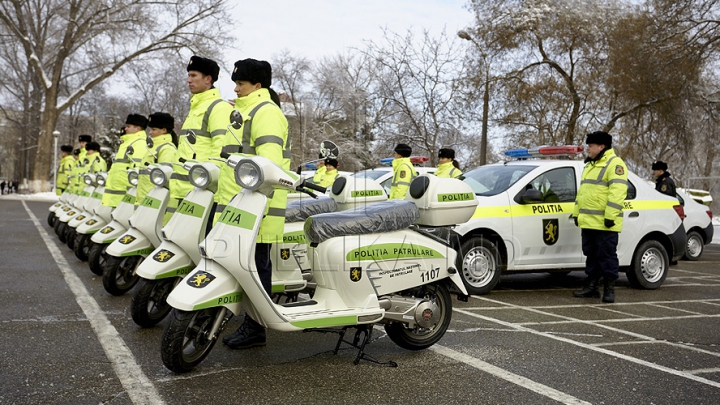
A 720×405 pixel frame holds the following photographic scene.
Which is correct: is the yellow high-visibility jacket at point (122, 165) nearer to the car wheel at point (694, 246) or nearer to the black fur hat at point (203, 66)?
the black fur hat at point (203, 66)

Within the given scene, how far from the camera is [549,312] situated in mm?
6688

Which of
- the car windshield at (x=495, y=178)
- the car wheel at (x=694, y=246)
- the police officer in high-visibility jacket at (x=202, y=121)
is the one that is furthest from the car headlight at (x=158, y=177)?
the car wheel at (x=694, y=246)

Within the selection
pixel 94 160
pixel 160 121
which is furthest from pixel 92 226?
pixel 94 160

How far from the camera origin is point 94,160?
12.5m

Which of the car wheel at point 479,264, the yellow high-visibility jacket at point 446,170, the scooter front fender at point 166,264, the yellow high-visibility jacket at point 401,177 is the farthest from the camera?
the yellow high-visibility jacket at point 446,170

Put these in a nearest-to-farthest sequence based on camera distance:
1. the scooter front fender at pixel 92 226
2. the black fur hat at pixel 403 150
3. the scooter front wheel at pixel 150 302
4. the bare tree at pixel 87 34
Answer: the scooter front wheel at pixel 150 302
the scooter front fender at pixel 92 226
the black fur hat at pixel 403 150
the bare tree at pixel 87 34

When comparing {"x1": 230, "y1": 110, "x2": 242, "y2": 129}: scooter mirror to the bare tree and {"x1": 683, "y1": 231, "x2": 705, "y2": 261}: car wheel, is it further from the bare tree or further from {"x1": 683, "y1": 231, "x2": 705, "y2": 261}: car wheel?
the bare tree

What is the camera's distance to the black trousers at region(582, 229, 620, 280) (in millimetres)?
7430

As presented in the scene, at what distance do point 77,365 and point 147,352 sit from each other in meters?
0.51

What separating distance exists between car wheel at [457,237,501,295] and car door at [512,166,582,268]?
0.33m

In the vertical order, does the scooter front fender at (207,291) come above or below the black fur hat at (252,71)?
below

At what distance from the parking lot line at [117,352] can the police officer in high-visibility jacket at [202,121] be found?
1.29m

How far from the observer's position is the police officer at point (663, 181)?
11.8 m

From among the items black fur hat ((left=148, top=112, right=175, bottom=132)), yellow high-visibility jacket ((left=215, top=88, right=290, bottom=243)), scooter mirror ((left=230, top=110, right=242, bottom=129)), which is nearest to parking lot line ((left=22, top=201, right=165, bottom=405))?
yellow high-visibility jacket ((left=215, top=88, right=290, bottom=243))
